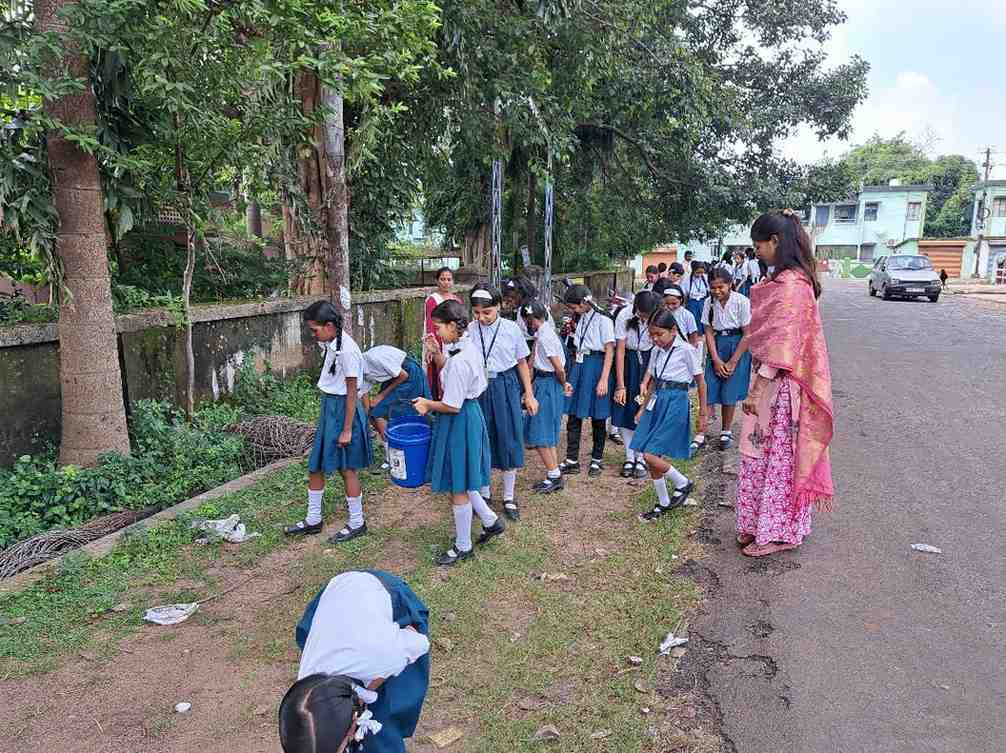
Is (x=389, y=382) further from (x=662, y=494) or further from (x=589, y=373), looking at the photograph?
(x=662, y=494)

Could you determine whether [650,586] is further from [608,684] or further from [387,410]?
[387,410]

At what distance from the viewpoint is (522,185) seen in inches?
640

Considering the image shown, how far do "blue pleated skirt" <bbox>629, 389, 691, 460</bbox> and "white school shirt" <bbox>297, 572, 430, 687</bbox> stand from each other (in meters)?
3.16

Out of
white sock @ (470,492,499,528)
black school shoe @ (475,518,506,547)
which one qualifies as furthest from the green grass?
white sock @ (470,492,499,528)

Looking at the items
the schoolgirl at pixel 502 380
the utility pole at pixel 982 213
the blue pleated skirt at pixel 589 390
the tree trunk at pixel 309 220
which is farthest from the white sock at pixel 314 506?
the utility pole at pixel 982 213

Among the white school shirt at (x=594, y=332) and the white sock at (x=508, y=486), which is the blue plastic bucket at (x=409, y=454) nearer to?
the white sock at (x=508, y=486)

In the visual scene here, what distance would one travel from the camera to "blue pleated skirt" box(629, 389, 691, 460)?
4730 mm

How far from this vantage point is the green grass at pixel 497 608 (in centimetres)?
299

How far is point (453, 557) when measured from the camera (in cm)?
435

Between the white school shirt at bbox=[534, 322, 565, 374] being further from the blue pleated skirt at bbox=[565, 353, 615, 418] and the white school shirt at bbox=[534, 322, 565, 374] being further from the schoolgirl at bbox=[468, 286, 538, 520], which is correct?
the blue pleated skirt at bbox=[565, 353, 615, 418]

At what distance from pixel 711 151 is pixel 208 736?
50.4ft

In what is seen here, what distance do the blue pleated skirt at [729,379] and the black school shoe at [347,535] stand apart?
135 inches

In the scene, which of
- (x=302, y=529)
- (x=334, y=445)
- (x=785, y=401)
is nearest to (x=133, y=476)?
(x=302, y=529)

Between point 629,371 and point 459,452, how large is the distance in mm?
2542
